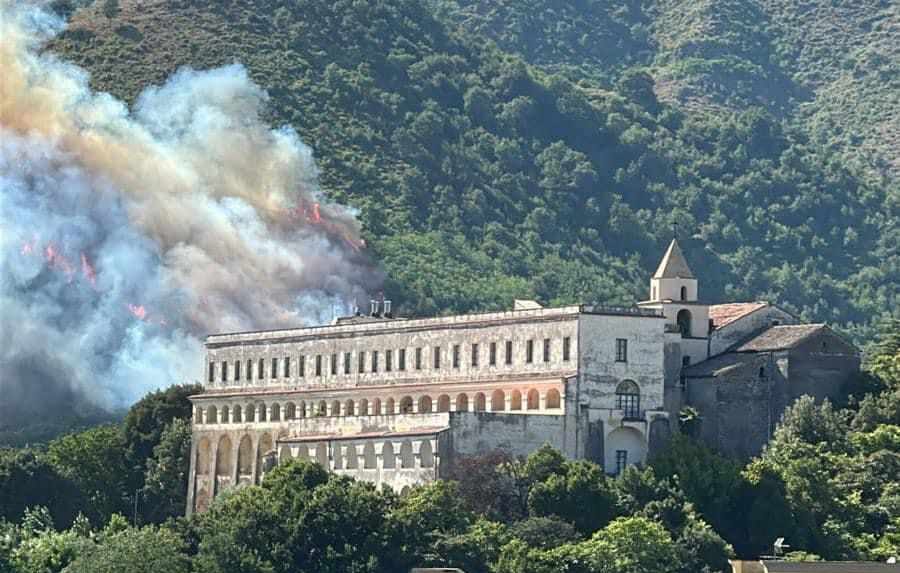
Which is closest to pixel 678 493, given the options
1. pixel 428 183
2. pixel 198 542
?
pixel 198 542

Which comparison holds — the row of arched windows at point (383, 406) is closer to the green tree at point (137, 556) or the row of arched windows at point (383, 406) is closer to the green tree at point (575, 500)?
the green tree at point (575, 500)

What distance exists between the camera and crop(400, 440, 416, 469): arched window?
4999 inches

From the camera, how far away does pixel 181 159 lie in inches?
6944

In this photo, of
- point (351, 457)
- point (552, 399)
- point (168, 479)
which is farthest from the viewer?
point (168, 479)

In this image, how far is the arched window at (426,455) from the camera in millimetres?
125750

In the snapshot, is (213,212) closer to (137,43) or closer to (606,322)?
(137,43)

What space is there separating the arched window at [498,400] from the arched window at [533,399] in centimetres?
180

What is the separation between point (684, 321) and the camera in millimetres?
134250

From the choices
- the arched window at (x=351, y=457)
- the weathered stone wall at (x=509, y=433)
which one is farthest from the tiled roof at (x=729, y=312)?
the arched window at (x=351, y=457)

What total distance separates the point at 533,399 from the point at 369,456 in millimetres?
6782

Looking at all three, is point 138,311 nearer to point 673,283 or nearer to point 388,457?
point 673,283

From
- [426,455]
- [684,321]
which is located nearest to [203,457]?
[426,455]

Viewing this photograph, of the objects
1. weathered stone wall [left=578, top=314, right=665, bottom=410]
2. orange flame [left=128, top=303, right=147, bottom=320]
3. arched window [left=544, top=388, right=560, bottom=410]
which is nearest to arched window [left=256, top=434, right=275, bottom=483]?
arched window [left=544, top=388, right=560, bottom=410]

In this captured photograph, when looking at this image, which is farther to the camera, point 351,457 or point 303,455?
point 303,455
